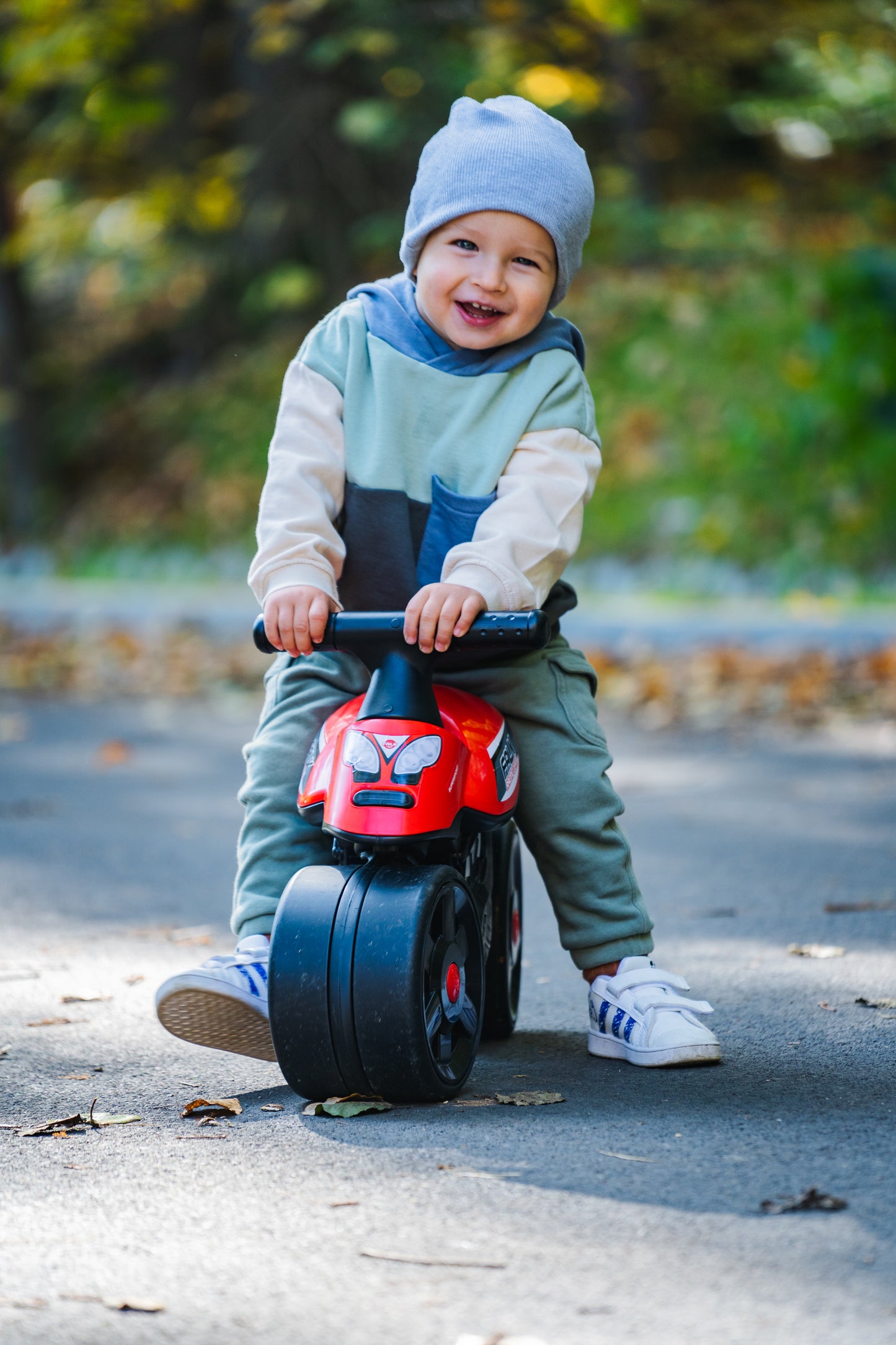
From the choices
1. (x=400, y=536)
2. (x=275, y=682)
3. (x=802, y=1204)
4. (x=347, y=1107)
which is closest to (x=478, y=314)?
(x=400, y=536)

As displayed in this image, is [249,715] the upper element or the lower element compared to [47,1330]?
upper

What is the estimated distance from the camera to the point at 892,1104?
8.70 ft

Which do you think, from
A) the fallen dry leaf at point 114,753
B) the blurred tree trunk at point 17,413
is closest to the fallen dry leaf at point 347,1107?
the fallen dry leaf at point 114,753

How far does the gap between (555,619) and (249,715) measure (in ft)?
17.5

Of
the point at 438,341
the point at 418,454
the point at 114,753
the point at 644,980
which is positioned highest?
the point at 438,341

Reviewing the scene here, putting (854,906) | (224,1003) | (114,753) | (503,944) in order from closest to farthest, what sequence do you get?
(224,1003)
(503,944)
(854,906)
(114,753)

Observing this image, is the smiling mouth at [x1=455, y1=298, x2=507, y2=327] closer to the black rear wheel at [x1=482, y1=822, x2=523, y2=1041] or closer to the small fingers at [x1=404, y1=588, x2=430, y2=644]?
the small fingers at [x1=404, y1=588, x2=430, y2=644]

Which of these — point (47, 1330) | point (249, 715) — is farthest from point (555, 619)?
point (249, 715)

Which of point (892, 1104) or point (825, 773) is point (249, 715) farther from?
point (892, 1104)

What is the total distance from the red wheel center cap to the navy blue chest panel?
653 millimetres

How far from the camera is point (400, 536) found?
118 inches

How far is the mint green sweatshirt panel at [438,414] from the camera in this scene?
301 centimetres

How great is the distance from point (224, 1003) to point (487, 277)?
134cm

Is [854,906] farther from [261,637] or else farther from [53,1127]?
[53,1127]
